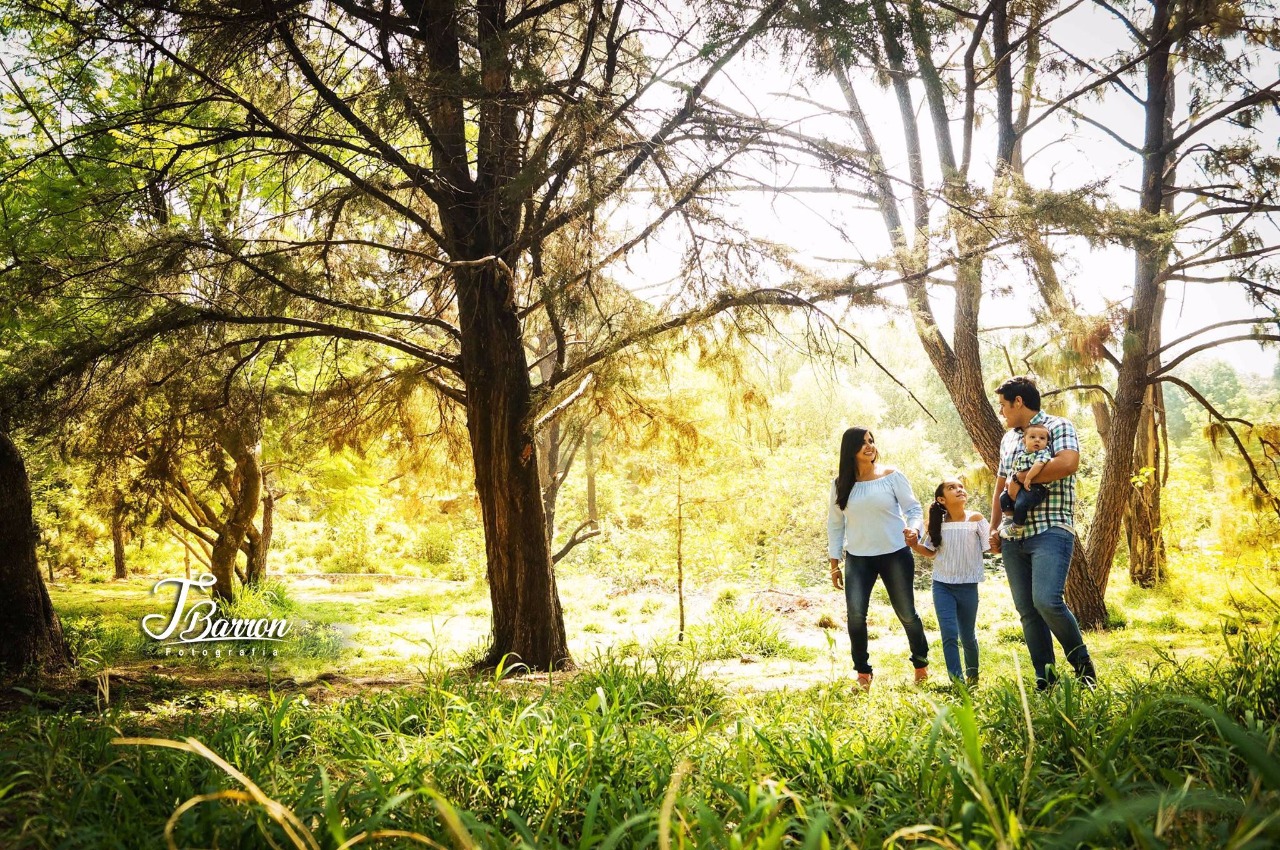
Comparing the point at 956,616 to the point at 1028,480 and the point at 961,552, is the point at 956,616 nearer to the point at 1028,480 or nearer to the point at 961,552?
the point at 961,552

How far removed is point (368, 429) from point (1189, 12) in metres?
8.77

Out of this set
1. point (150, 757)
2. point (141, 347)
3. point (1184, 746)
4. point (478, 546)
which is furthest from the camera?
point (478, 546)

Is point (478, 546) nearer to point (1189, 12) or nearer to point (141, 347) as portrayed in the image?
point (141, 347)

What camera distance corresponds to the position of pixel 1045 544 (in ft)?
11.0

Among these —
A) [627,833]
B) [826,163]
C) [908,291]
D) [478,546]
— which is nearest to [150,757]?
[627,833]

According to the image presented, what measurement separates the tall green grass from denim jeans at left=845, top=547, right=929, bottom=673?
123 centimetres

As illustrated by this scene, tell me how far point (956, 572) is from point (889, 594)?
410 millimetres

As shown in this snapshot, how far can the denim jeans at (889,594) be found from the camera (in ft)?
13.6

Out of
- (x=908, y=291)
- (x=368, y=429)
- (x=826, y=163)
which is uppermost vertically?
(x=826, y=163)

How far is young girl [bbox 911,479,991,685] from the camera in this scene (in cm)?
397

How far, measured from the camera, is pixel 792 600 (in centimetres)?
1012

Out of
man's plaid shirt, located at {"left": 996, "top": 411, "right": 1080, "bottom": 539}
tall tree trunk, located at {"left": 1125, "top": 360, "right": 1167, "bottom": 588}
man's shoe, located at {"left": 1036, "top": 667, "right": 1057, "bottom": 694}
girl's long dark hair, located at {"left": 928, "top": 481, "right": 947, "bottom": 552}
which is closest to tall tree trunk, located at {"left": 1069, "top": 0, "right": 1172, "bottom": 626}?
tall tree trunk, located at {"left": 1125, "top": 360, "right": 1167, "bottom": 588}

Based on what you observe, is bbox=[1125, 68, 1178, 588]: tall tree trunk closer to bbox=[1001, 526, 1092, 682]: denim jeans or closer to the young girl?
the young girl

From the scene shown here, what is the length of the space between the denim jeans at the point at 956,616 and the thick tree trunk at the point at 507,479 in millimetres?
2903
